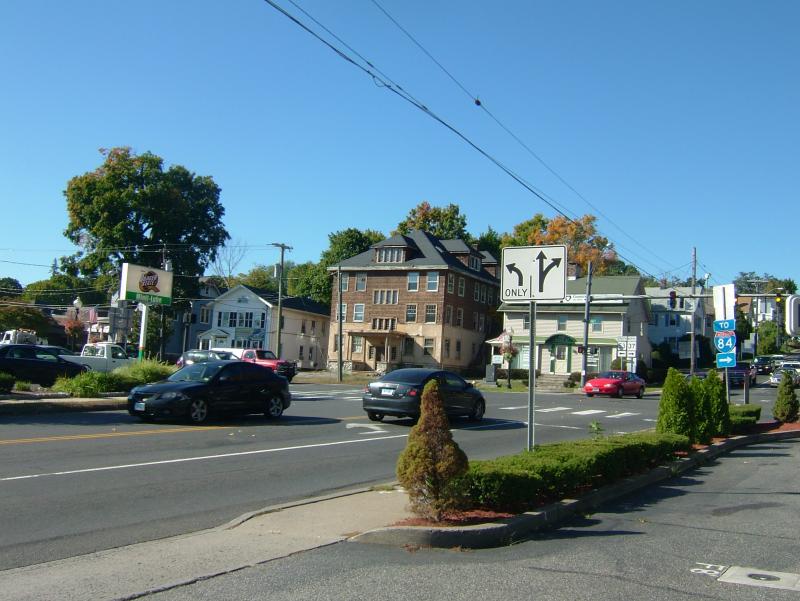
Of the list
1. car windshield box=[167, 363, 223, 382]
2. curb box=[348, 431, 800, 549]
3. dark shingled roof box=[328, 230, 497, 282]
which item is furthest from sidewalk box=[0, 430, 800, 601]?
dark shingled roof box=[328, 230, 497, 282]

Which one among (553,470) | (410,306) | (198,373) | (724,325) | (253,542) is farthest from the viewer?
(410,306)

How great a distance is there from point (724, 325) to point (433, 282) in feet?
144

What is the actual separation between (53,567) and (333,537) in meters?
2.47

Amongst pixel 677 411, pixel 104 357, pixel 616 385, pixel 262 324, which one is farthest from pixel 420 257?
pixel 677 411

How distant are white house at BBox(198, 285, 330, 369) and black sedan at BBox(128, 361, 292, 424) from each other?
159ft

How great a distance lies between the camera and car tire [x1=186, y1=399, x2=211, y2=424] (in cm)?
1742

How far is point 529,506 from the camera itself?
8219 millimetres

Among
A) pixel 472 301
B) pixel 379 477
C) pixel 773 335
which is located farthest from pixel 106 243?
pixel 773 335

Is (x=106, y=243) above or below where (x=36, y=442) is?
above

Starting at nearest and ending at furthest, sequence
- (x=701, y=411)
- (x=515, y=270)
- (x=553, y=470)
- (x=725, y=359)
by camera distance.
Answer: (x=553, y=470), (x=515, y=270), (x=701, y=411), (x=725, y=359)

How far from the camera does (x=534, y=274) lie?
970 centimetres

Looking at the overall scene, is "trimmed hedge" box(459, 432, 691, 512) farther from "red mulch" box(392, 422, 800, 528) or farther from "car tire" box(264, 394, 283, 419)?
"car tire" box(264, 394, 283, 419)

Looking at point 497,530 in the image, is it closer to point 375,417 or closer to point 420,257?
point 375,417

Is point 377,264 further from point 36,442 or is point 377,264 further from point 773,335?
point 773,335
